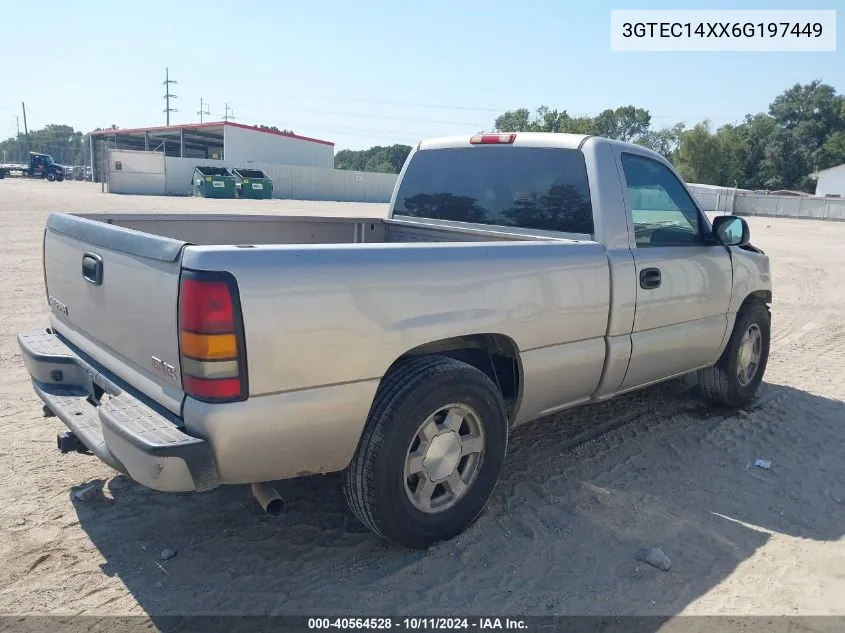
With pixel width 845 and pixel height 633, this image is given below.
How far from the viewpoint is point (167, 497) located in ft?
11.9

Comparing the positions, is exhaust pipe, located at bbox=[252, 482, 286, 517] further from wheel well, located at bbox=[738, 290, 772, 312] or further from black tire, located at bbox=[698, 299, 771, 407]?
wheel well, located at bbox=[738, 290, 772, 312]

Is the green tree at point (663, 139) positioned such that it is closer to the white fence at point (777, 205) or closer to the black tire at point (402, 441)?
the white fence at point (777, 205)

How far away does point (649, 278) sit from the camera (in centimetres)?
407

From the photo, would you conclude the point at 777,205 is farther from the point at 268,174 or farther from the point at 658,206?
the point at 658,206

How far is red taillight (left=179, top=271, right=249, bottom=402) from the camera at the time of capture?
2.45 meters

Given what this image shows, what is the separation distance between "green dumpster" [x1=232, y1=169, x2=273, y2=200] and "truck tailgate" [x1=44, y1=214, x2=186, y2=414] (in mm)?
37317

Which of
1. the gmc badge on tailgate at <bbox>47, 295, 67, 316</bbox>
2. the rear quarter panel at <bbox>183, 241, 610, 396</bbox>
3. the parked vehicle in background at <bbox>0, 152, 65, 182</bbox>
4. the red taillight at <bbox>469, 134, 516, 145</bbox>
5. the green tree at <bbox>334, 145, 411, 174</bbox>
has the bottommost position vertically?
the gmc badge on tailgate at <bbox>47, 295, 67, 316</bbox>

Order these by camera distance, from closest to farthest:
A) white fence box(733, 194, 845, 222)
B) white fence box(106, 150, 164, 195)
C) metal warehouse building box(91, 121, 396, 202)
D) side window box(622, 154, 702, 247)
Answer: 1. side window box(622, 154, 702, 247)
2. white fence box(106, 150, 164, 195)
3. metal warehouse building box(91, 121, 396, 202)
4. white fence box(733, 194, 845, 222)

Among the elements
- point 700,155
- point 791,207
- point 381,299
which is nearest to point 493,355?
point 381,299

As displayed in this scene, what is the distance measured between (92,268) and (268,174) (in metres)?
45.0

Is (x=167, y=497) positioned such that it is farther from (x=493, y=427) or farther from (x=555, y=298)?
(x=555, y=298)

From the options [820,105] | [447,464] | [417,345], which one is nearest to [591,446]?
[447,464]

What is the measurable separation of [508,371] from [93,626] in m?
2.24

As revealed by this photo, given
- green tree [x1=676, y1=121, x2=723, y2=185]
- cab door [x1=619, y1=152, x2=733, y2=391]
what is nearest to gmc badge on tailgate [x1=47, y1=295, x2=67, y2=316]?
cab door [x1=619, y1=152, x2=733, y2=391]
